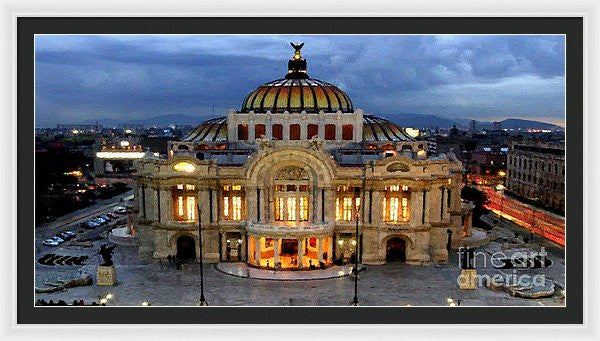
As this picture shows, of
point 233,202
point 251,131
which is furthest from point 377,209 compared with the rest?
point 251,131

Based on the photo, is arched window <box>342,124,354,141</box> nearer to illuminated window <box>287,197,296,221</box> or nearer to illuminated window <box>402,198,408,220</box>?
illuminated window <box>402,198,408,220</box>

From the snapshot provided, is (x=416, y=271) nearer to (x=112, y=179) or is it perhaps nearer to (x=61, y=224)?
(x=61, y=224)

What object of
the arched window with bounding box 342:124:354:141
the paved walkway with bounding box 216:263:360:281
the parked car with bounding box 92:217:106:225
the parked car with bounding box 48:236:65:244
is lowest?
the paved walkway with bounding box 216:263:360:281

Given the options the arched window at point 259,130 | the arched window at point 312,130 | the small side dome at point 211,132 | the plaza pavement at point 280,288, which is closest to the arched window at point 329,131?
the arched window at point 312,130

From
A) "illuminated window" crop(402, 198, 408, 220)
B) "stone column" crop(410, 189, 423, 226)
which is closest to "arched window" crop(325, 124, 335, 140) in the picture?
"illuminated window" crop(402, 198, 408, 220)

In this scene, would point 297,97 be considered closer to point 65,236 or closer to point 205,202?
point 205,202

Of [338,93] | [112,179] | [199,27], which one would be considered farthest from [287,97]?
[112,179]

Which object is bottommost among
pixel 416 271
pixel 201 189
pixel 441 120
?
pixel 416 271

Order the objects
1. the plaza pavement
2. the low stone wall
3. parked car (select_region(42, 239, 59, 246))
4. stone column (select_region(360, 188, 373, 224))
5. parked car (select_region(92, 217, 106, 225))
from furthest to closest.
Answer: parked car (select_region(92, 217, 106, 225)), the low stone wall, parked car (select_region(42, 239, 59, 246)), stone column (select_region(360, 188, 373, 224)), the plaza pavement
